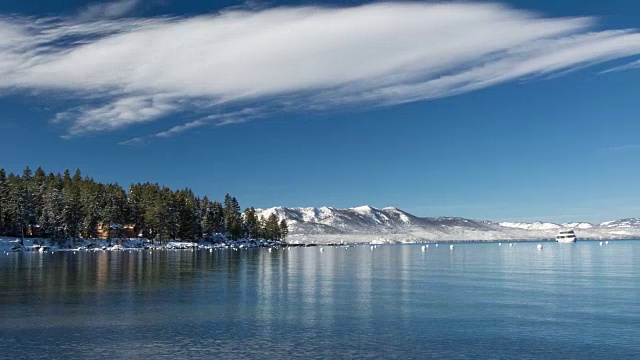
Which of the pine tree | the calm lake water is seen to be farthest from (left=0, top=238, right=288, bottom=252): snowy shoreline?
the calm lake water

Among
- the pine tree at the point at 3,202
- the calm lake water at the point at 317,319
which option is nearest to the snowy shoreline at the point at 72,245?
the pine tree at the point at 3,202

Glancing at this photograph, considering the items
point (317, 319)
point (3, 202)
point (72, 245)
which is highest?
point (3, 202)

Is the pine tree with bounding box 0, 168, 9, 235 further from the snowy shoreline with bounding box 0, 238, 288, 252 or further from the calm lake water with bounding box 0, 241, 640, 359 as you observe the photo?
the calm lake water with bounding box 0, 241, 640, 359

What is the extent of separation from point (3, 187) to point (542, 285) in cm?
15664

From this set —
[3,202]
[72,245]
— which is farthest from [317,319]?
[72,245]

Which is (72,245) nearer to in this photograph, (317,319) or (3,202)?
(3,202)

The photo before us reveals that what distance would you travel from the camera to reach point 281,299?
4944 centimetres

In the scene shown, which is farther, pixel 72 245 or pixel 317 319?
pixel 72 245

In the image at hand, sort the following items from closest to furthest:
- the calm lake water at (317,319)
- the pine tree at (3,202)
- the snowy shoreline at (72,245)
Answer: the calm lake water at (317,319), the snowy shoreline at (72,245), the pine tree at (3,202)

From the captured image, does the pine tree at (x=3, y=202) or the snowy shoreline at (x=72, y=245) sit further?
the pine tree at (x=3, y=202)

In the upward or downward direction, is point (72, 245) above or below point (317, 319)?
below

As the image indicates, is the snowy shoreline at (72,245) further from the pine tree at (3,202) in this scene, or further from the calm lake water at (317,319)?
the calm lake water at (317,319)

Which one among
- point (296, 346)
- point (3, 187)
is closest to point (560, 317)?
point (296, 346)

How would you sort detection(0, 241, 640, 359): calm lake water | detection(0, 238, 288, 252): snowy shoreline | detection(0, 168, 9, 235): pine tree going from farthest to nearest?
detection(0, 168, 9, 235): pine tree
detection(0, 238, 288, 252): snowy shoreline
detection(0, 241, 640, 359): calm lake water
